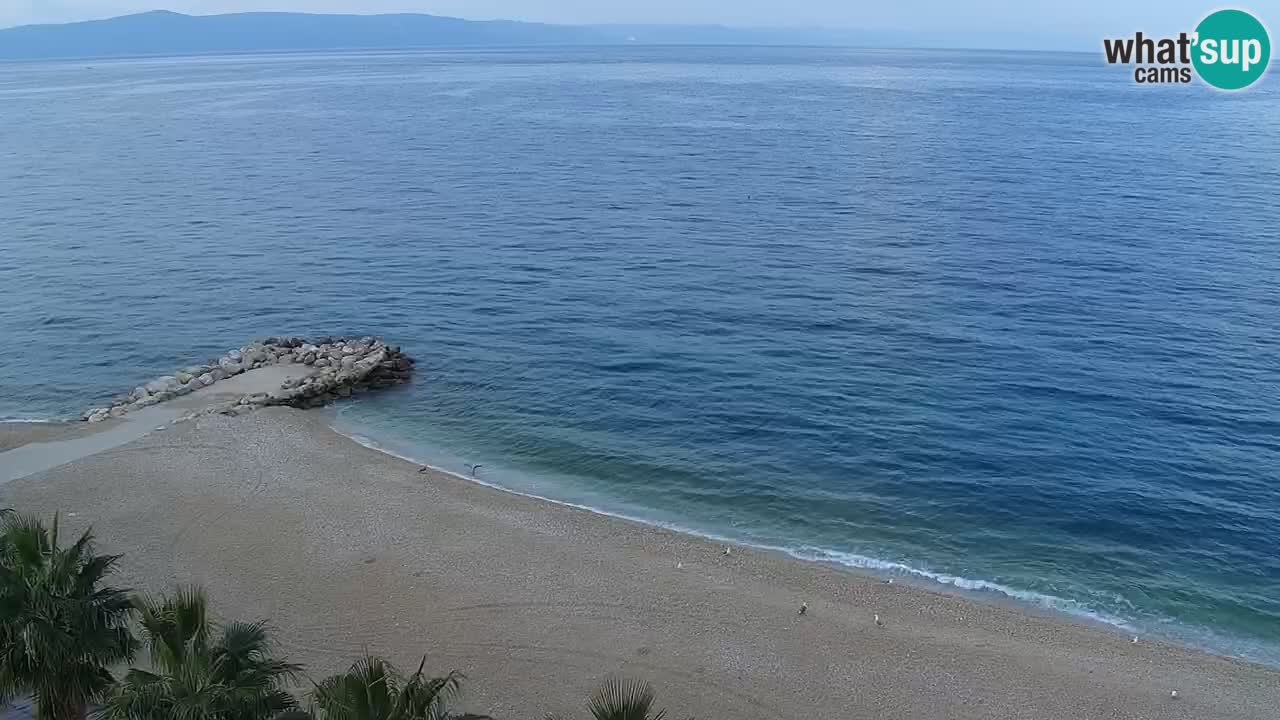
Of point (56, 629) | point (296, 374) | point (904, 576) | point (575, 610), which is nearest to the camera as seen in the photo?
point (56, 629)

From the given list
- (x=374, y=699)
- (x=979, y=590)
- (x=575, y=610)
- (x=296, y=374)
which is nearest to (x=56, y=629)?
(x=374, y=699)

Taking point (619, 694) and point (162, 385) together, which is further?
point (162, 385)

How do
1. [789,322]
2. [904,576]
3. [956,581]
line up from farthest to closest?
[789,322] < [904,576] < [956,581]

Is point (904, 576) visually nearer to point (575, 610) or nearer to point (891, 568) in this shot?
point (891, 568)

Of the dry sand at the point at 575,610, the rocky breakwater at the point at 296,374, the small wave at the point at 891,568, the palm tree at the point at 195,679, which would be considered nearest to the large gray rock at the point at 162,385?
the rocky breakwater at the point at 296,374

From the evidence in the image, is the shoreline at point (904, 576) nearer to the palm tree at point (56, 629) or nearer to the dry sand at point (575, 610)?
the dry sand at point (575, 610)

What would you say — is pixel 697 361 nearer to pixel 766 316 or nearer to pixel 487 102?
pixel 766 316
